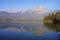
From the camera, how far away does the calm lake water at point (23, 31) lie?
2904 millimetres

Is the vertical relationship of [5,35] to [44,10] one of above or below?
below

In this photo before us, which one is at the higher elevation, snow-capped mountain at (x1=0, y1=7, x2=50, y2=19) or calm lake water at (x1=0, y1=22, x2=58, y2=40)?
snow-capped mountain at (x1=0, y1=7, x2=50, y2=19)

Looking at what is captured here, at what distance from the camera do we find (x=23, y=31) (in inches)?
118

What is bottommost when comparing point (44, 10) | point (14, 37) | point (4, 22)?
point (14, 37)

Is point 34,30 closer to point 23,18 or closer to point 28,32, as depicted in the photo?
point 28,32

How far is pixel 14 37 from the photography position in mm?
2914

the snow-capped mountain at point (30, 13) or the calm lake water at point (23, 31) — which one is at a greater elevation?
the snow-capped mountain at point (30, 13)

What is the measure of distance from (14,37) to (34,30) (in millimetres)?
416

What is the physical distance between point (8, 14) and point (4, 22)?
179 millimetres

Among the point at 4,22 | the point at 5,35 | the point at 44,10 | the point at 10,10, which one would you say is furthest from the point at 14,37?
the point at 44,10

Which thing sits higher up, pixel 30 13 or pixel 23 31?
pixel 30 13

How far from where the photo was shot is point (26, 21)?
2930mm

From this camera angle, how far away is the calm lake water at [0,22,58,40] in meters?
2.90

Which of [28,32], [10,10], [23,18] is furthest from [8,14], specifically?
[28,32]
